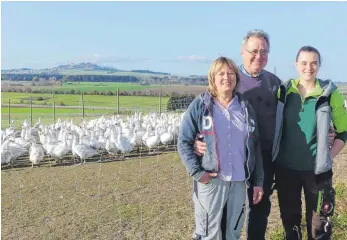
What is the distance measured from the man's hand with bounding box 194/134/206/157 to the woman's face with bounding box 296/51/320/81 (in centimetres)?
104

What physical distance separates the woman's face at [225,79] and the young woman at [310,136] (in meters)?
0.63

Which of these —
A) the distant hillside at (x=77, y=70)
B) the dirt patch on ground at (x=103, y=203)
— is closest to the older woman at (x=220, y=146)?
the dirt patch on ground at (x=103, y=203)

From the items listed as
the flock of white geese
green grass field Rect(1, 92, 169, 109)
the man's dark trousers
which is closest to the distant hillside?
green grass field Rect(1, 92, 169, 109)

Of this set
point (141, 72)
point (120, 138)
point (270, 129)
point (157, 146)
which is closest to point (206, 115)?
point (270, 129)

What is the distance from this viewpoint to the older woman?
3.01m

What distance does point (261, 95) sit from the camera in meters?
3.50

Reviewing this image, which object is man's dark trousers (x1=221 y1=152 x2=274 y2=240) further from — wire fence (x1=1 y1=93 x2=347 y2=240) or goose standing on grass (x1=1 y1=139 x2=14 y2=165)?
goose standing on grass (x1=1 y1=139 x2=14 y2=165)

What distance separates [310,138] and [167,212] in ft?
11.4

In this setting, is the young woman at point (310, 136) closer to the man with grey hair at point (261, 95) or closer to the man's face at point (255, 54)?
the man with grey hair at point (261, 95)

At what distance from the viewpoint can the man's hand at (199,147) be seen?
3027 mm

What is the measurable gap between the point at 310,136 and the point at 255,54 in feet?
2.59

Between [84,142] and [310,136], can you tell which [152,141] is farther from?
[310,136]

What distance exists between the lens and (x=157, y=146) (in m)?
14.6

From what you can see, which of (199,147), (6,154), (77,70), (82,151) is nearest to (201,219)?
(199,147)
